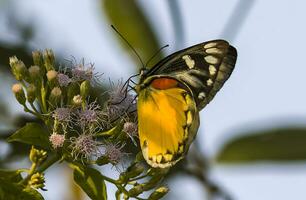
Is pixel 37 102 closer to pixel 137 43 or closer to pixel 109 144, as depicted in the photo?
pixel 109 144

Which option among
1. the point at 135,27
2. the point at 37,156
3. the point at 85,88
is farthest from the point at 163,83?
the point at 135,27

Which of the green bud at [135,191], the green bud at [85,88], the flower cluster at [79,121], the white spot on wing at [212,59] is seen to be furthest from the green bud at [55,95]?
the white spot on wing at [212,59]

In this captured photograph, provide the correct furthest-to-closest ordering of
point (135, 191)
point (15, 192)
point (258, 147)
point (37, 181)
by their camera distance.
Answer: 1. point (258, 147)
2. point (135, 191)
3. point (37, 181)
4. point (15, 192)

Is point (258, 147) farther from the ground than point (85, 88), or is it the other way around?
point (85, 88)

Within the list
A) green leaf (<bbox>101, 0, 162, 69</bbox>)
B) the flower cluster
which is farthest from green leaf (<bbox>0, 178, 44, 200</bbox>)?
green leaf (<bbox>101, 0, 162, 69</bbox>)

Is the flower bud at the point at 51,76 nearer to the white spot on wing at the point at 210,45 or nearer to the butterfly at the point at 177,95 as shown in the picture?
the butterfly at the point at 177,95

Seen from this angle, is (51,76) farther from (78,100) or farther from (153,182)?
(153,182)
